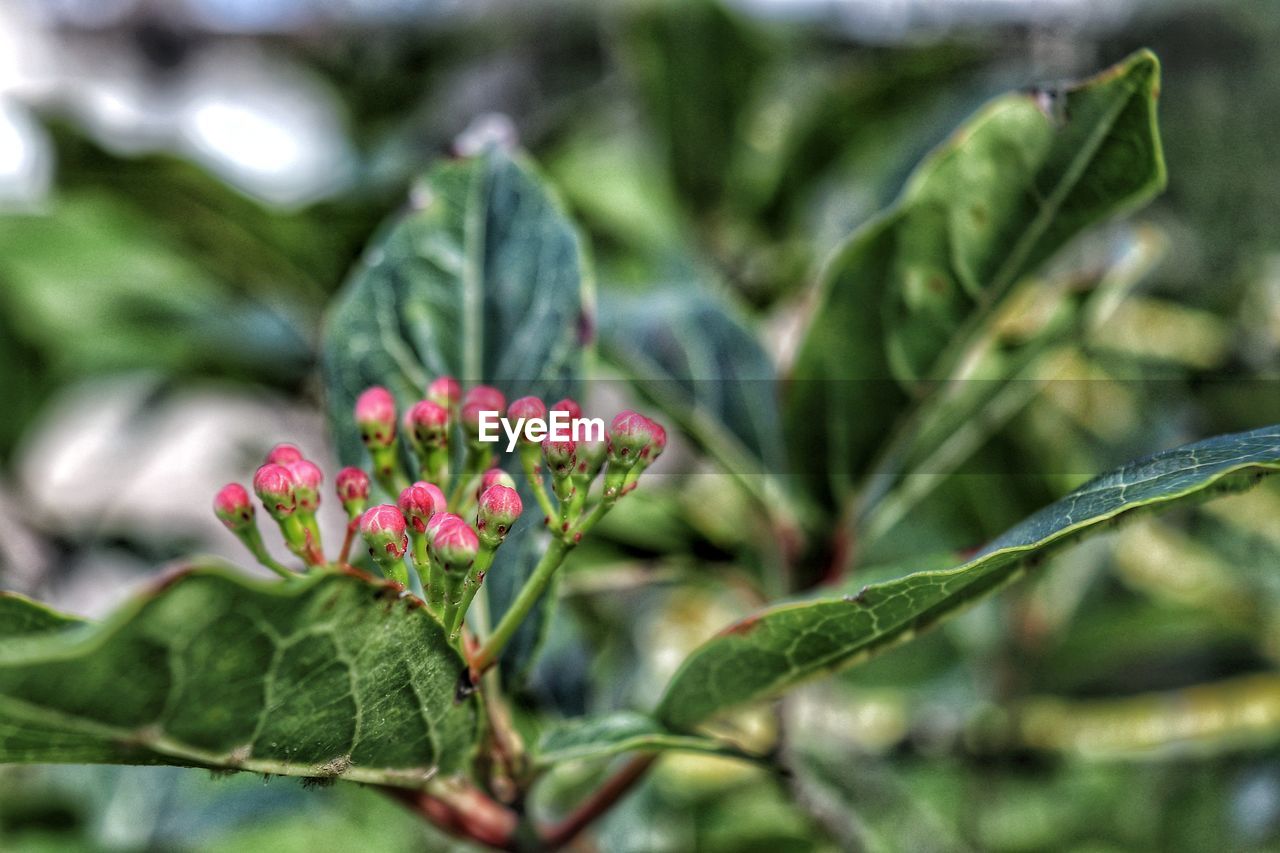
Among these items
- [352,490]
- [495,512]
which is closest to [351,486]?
[352,490]

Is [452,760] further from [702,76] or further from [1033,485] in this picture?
[702,76]

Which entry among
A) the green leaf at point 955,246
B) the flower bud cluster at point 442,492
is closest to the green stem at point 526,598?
the flower bud cluster at point 442,492

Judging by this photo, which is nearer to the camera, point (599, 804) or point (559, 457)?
point (559, 457)

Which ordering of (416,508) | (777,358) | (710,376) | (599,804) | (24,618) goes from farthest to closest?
1. (777,358)
2. (710,376)
3. (599,804)
4. (416,508)
5. (24,618)

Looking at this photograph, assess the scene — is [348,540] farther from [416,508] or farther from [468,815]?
[468,815]

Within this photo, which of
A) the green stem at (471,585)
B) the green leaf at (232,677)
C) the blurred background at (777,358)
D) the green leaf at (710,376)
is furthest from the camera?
the blurred background at (777,358)

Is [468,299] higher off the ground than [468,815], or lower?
higher

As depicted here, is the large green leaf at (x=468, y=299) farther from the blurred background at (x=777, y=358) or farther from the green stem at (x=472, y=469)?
the blurred background at (x=777, y=358)

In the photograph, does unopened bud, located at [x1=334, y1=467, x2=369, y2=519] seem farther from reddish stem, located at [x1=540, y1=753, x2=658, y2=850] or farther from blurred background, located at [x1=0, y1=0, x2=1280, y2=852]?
blurred background, located at [x1=0, y1=0, x2=1280, y2=852]
